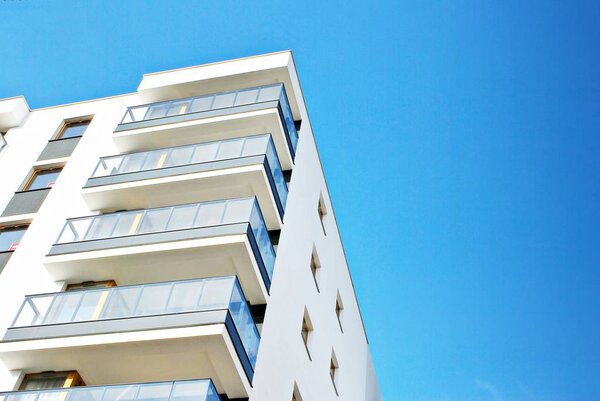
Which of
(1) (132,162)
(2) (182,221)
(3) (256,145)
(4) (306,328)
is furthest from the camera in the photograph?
(4) (306,328)

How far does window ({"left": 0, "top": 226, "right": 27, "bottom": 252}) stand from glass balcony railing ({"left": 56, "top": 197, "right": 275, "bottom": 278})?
82.6 inches

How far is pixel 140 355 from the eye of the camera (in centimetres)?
1348

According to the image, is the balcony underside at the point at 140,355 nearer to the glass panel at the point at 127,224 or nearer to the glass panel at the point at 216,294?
the glass panel at the point at 216,294

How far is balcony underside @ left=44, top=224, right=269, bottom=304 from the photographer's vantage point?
1543 cm

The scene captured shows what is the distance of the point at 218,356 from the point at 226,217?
3921 millimetres

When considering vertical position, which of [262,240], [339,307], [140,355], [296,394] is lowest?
[140,355]

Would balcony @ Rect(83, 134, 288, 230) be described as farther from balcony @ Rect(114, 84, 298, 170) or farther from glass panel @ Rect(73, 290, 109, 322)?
glass panel @ Rect(73, 290, 109, 322)

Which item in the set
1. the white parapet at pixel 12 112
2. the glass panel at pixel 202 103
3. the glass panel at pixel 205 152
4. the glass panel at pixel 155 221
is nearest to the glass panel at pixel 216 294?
the glass panel at pixel 155 221

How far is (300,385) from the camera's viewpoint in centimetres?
1689

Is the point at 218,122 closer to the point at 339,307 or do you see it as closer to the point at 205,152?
the point at 205,152

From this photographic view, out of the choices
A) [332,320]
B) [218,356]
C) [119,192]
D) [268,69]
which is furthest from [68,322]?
[268,69]

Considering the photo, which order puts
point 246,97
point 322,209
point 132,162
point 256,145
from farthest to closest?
point 322,209, point 246,97, point 132,162, point 256,145

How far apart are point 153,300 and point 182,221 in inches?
112

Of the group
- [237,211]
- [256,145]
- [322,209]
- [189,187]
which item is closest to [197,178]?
[189,187]
